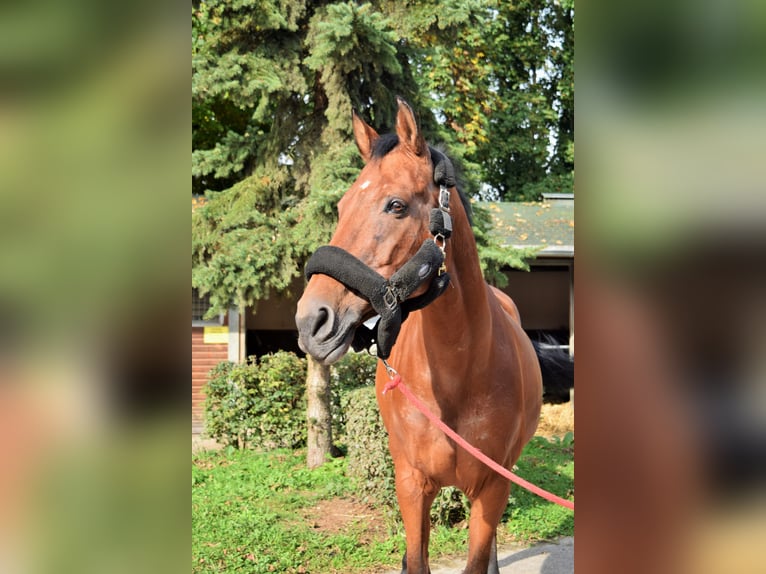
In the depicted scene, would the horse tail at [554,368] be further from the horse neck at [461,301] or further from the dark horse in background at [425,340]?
the horse neck at [461,301]

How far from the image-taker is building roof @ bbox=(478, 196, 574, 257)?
38.2 feet

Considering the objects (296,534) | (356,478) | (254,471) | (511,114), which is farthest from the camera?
(511,114)

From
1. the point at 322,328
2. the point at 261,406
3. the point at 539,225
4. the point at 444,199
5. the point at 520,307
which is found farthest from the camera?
the point at 520,307

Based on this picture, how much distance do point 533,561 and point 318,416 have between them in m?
3.40

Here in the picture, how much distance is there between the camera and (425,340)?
2938 mm

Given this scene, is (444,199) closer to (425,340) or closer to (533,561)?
(425,340)

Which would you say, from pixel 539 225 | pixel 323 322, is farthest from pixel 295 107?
pixel 539 225

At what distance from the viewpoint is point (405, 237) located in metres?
2.46

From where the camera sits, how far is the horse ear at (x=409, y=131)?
8.39 feet

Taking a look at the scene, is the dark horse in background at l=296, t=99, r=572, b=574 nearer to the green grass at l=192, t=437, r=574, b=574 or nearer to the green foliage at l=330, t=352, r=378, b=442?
the green grass at l=192, t=437, r=574, b=574
